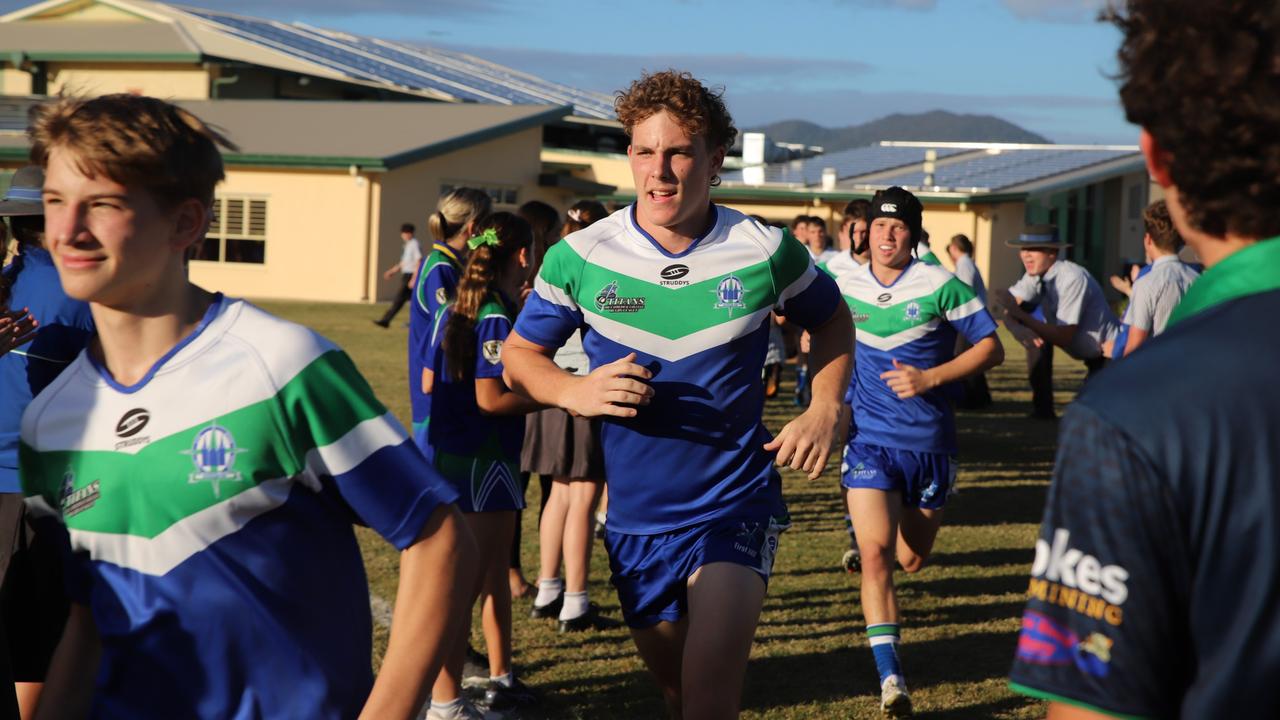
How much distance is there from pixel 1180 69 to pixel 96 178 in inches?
67.5

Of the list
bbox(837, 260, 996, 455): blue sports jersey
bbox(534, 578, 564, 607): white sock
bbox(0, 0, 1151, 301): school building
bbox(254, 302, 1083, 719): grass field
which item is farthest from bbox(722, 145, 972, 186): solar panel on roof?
bbox(534, 578, 564, 607): white sock

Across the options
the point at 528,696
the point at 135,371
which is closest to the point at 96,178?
the point at 135,371

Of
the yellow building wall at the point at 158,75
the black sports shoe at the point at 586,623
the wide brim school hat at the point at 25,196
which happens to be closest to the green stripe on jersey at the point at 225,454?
the wide brim school hat at the point at 25,196

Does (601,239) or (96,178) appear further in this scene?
(601,239)

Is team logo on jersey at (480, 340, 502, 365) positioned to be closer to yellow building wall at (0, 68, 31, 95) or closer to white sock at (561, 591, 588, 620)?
white sock at (561, 591, 588, 620)

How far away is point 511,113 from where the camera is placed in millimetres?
38750

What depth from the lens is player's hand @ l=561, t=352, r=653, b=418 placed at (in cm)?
393

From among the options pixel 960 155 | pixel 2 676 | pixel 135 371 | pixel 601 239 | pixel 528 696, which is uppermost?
pixel 960 155

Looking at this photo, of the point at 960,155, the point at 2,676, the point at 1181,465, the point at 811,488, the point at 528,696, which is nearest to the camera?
the point at 1181,465

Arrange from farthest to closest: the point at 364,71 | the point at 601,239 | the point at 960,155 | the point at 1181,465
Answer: the point at 364,71 < the point at 960,155 < the point at 601,239 < the point at 1181,465

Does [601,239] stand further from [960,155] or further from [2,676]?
[960,155]

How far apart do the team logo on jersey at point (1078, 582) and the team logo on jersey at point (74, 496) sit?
1.61 m

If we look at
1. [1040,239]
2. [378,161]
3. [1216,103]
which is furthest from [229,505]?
[378,161]

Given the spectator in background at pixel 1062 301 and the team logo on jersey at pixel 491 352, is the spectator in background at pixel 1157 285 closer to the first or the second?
the team logo on jersey at pixel 491 352
